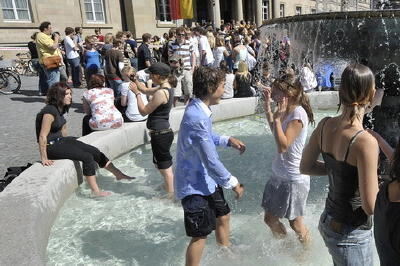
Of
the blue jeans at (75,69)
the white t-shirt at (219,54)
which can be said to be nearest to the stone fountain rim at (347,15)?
the white t-shirt at (219,54)

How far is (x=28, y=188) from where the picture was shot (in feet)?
12.6

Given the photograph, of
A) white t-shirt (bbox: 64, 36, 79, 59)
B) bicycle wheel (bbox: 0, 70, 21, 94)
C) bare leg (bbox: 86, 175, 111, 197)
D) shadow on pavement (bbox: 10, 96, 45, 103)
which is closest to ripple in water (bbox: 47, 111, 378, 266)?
bare leg (bbox: 86, 175, 111, 197)

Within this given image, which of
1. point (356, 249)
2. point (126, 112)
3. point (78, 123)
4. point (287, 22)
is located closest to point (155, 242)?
point (356, 249)

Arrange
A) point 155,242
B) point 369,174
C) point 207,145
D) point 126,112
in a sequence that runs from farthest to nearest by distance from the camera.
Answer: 1. point 126,112
2. point 155,242
3. point 207,145
4. point 369,174

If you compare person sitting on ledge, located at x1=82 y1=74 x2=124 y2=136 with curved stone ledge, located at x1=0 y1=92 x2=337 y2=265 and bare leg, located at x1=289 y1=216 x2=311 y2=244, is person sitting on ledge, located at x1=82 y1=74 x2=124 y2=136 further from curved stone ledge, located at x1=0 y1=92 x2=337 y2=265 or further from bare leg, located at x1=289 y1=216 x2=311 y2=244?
bare leg, located at x1=289 y1=216 x2=311 y2=244

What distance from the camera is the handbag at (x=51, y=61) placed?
9.11 m

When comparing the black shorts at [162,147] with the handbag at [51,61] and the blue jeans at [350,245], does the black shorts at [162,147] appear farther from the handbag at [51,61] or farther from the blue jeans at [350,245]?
the handbag at [51,61]

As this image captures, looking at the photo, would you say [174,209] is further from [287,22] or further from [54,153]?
[287,22]

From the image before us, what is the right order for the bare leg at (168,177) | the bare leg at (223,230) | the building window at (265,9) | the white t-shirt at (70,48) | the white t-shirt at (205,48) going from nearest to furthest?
the bare leg at (223,230) → the bare leg at (168,177) → the white t-shirt at (205,48) → the white t-shirt at (70,48) → the building window at (265,9)

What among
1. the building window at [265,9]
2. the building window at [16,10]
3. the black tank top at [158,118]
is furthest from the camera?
the building window at [265,9]

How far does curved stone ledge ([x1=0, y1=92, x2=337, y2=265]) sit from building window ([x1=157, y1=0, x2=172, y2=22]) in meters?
20.1

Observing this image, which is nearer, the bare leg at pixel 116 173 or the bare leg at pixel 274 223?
the bare leg at pixel 274 223

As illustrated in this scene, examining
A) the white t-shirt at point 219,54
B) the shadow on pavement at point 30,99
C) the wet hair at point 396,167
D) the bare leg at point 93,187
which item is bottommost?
the bare leg at point 93,187

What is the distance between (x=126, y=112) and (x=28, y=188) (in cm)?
284
